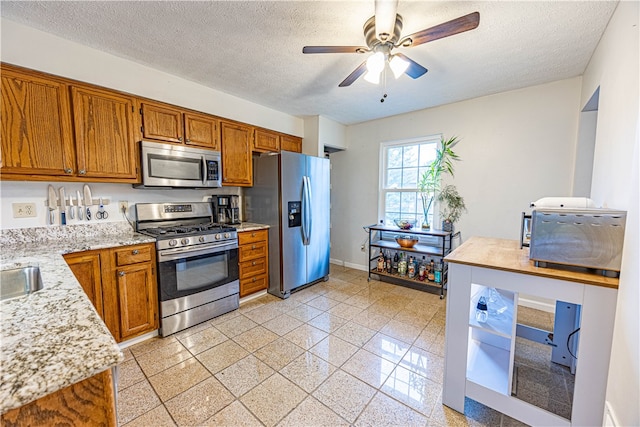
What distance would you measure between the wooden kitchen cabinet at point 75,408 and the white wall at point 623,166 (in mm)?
1677

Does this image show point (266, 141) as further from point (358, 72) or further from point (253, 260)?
point (358, 72)

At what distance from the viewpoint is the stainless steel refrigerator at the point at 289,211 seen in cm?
308

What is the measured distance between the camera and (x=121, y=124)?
7.36 feet

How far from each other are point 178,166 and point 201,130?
0.49 metres

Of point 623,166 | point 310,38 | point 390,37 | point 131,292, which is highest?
point 310,38

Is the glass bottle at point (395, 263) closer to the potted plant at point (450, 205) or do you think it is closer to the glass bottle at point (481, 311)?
the potted plant at point (450, 205)

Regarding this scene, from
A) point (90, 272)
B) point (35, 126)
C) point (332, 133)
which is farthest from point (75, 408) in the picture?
point (332, 133)

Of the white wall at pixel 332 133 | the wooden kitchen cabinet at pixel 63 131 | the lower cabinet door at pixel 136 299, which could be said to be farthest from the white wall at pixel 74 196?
the white wall at pixel 332 133

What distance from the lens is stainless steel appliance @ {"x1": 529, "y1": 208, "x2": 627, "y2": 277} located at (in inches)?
46.1

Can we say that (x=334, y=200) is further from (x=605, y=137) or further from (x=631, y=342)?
(x=631, y=342)

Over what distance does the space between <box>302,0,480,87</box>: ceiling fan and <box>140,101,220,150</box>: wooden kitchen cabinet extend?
1.60 m

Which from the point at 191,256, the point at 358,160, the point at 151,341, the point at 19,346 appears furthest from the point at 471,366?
the point at 358,160

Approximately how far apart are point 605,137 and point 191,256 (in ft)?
11.1

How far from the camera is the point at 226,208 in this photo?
10.5ft
